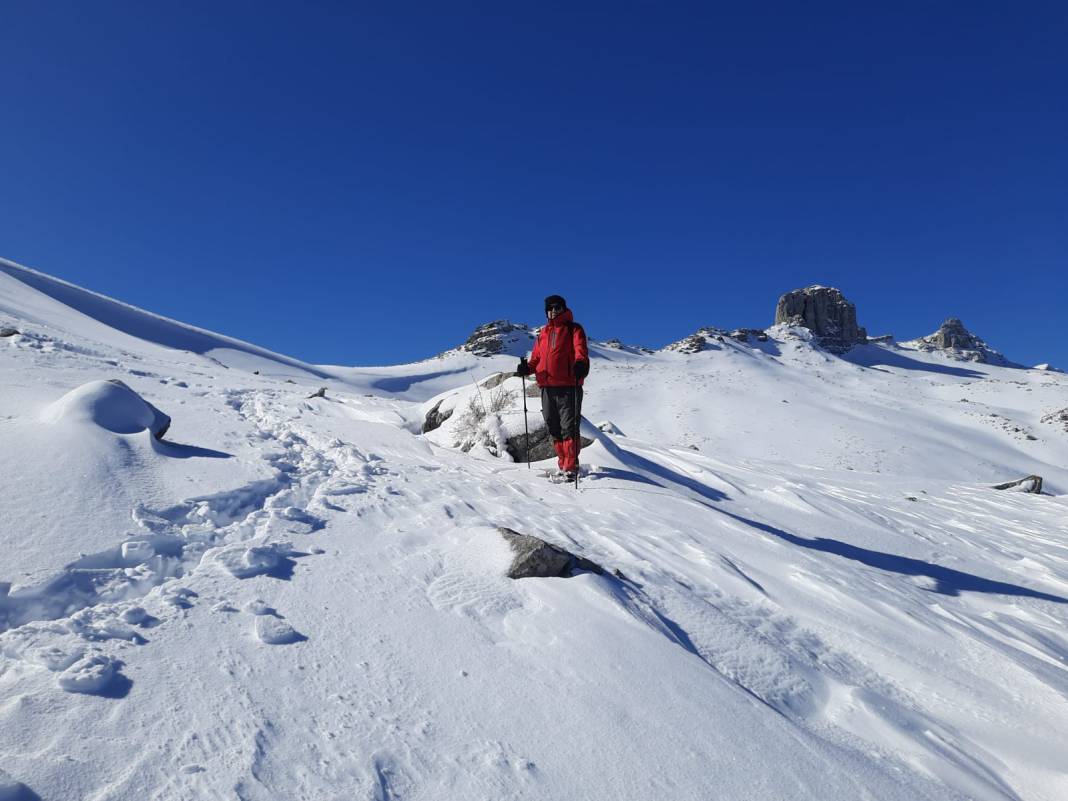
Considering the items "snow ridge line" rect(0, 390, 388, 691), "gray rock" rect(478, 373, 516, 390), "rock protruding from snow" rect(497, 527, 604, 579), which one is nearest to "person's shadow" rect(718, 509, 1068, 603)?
"rock protruding from snow" rect(497, 527, 604, 579)

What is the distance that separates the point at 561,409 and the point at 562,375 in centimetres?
42

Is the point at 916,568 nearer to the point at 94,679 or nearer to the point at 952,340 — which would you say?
the point at 94,679

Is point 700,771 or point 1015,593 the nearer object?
point 700,771

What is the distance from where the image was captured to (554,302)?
7.15 m

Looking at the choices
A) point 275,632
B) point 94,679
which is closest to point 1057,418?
point 275,632

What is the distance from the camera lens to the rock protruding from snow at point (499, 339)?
5847 cm

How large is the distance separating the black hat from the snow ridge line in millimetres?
3102

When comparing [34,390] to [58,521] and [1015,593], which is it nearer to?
[58,521]

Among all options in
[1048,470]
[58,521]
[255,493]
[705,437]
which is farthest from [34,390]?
[1048,470]

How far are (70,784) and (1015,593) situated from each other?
7.00 meters

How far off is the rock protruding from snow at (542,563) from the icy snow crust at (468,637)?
10 cm

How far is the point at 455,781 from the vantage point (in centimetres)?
197

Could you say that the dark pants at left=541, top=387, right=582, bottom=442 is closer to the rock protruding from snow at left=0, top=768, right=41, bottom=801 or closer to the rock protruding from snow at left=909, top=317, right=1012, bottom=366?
the rock protruding from snow at left=0, top=768, right=41, bottom=801

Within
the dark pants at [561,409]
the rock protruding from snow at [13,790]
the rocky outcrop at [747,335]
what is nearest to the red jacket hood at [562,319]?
the dark pants at [561,409]
